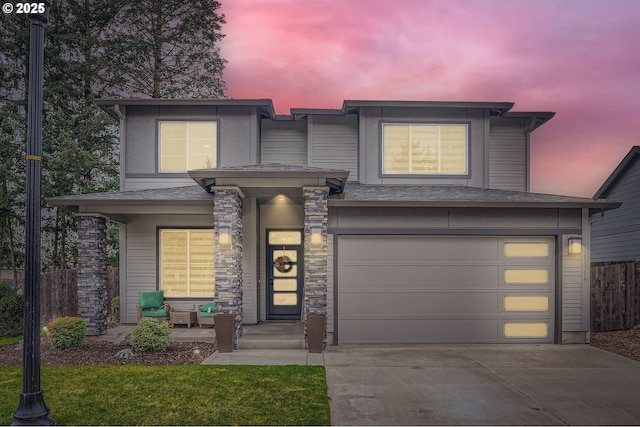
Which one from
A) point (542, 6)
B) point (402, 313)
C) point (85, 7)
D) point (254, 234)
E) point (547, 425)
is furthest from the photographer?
point (85, 7)

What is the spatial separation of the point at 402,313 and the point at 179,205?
223 inches

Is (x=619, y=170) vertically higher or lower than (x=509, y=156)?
higher

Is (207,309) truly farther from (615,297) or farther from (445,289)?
(615,297)

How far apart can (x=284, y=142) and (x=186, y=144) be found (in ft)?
8.94

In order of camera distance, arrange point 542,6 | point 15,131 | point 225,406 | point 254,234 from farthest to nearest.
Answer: point 15,131
point 542,6
point 254,234
point 225,406

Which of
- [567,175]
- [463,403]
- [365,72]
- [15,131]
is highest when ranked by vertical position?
[365,72]

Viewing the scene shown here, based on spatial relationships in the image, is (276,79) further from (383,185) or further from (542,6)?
(542,6)

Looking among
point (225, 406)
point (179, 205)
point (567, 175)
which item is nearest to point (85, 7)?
point (179, 205)

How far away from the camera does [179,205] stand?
1038cm

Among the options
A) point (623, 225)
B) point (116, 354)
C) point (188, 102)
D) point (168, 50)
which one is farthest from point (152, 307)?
point (623, 225)

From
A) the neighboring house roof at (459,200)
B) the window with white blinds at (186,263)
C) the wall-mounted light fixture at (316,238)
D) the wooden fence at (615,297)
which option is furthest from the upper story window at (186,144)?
the wooden fence at (615,297)

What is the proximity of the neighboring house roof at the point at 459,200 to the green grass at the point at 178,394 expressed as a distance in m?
3.81

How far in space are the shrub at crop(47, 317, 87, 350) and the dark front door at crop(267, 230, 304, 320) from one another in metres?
4.58

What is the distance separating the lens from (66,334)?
899 centimetres
